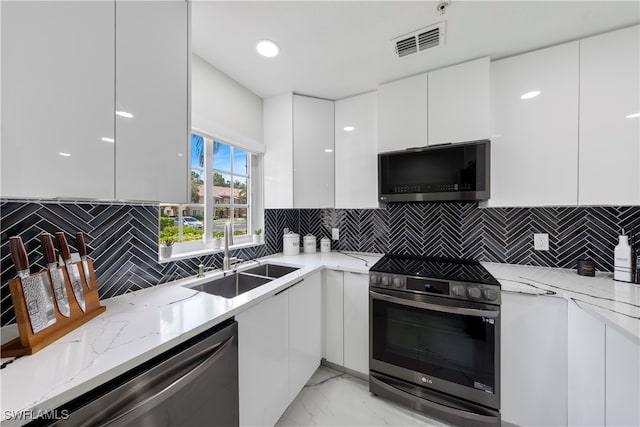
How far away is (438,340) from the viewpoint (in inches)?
58.9

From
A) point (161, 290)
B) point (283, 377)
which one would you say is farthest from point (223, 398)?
point (161, 290)

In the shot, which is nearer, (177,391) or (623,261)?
(177,391)

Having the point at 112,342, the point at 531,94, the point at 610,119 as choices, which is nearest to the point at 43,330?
the point at 112,342

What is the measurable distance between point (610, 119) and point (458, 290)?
1.33 meters

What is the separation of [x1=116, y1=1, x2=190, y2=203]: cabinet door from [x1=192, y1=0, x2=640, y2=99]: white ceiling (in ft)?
1.06

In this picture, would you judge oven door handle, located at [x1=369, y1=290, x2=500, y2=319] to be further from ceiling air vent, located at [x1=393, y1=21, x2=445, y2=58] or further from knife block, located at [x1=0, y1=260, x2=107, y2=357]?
ceiling air vent, located at [x1=393, y1=21, x2=445, y2=58]

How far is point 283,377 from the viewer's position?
1.44 meters

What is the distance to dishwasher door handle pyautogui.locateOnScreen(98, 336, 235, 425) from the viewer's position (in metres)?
0.70

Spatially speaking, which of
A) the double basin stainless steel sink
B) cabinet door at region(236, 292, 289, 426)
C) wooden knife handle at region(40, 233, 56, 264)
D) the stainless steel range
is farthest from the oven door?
wooden knife handle at region(40, 233, 56, 264)

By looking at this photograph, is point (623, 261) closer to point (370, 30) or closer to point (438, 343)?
point (438, 343)

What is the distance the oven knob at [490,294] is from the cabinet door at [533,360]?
5 cm

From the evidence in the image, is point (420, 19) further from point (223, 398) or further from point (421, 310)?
point (223, 398)

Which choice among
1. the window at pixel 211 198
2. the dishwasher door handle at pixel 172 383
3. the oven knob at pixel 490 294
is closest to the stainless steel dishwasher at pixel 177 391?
the dishwasher door handle at pixel 172 383

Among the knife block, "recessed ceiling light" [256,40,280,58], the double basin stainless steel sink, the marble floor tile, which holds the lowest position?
the marble floor tile
